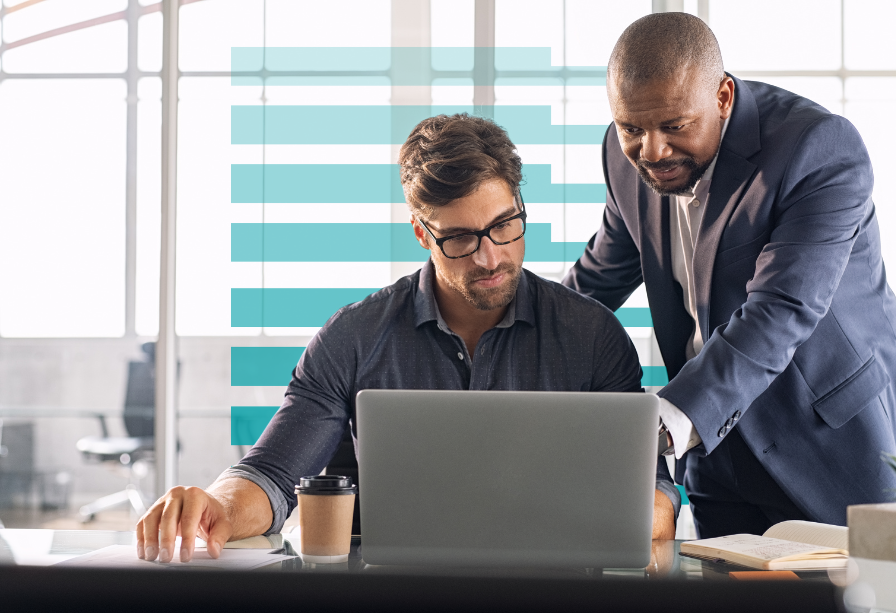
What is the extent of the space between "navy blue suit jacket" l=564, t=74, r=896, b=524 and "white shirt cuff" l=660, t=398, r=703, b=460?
0.57ft

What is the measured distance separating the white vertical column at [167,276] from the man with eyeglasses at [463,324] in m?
2.17

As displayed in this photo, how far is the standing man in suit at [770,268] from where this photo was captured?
1.61 meters

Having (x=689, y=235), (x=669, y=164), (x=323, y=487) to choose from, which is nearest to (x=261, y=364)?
(x=689, y=235)

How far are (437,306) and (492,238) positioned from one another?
0.21 metres

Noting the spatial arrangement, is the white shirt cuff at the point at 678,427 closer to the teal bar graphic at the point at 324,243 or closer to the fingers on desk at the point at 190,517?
the fingers on desk at the point at 190,517

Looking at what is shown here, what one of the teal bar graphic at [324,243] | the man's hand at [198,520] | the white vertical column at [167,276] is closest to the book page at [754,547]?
the man's hand at [198,520]

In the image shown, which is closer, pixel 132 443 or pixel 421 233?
pixel 421 233

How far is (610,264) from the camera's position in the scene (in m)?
2.18

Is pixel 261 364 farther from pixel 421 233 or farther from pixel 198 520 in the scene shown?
pixel 198 520

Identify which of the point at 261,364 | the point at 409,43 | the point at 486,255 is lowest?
the point at 261,364

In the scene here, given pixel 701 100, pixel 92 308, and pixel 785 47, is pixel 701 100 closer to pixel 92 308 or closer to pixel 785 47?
pixel 785 47

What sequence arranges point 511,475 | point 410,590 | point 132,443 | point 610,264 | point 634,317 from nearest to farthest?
1. point 410,590
2. point 511,475
3. point 610,264
4. point 634,317
5. point 132,443

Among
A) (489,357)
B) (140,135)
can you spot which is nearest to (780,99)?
(489,357)

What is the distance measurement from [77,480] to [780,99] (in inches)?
171
